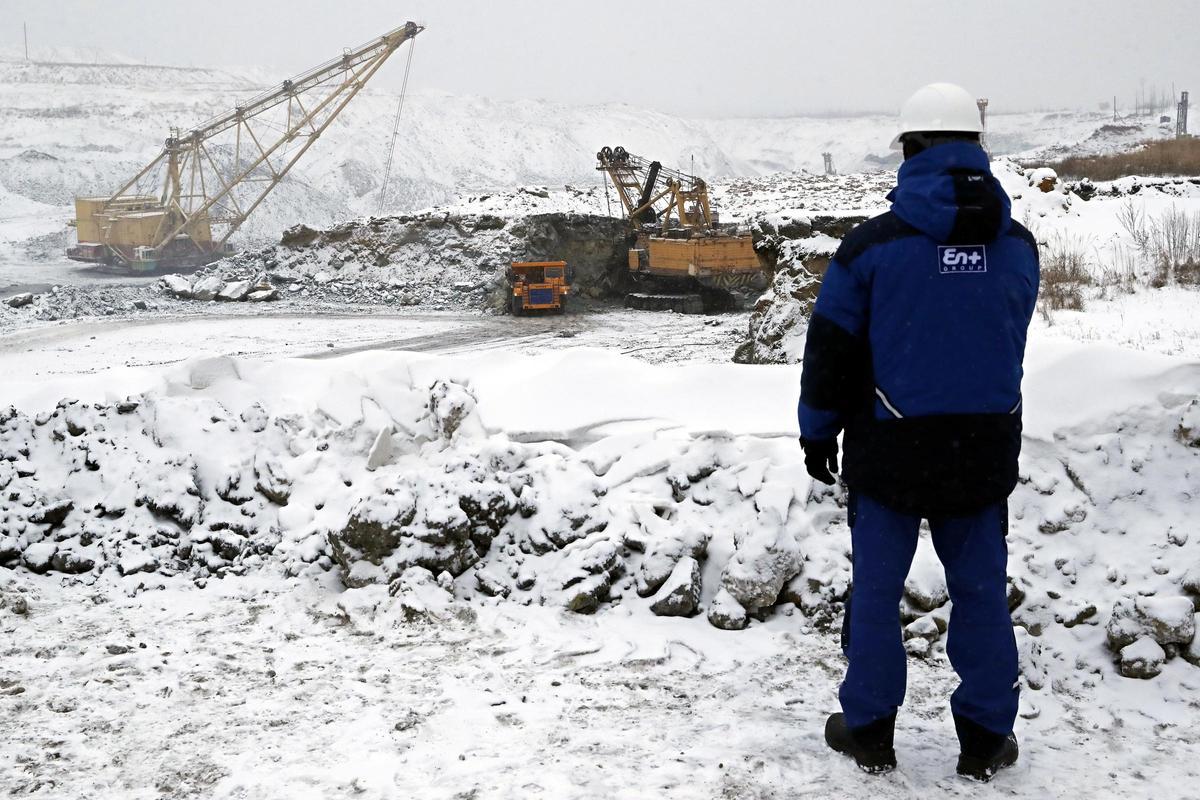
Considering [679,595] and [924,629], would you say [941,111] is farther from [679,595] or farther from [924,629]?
[679,595]

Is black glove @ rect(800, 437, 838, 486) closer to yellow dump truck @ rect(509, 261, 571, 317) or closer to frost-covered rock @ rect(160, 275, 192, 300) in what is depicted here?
yellow dump truck @ rect(509, 261, 571, 317)

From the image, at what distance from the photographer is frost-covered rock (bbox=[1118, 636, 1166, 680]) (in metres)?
3.31

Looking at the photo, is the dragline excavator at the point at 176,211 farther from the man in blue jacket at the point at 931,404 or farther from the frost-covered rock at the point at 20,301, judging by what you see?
the man in blue jacket at the point at 931,404

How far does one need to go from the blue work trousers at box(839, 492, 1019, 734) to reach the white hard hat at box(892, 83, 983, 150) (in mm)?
992

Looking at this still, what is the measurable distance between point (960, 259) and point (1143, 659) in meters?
1.67

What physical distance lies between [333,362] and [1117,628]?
4065 millimetres

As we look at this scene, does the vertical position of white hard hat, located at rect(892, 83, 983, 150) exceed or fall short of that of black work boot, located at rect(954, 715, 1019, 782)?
it exceeds it

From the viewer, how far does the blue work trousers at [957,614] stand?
8.76ft

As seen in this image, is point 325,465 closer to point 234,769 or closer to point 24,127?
point 234,769

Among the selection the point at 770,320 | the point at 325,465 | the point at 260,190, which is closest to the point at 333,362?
the point at 325,465

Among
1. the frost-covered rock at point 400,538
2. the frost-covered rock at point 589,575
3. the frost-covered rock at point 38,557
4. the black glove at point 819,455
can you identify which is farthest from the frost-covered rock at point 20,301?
the black glove at point 819,455

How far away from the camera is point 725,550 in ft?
13.3

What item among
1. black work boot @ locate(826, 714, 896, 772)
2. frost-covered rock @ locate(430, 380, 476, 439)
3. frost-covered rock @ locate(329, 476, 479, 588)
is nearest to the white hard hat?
black work boot @ locate(826, 714, 896, 772)

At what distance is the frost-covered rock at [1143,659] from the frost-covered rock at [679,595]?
1477 mm
